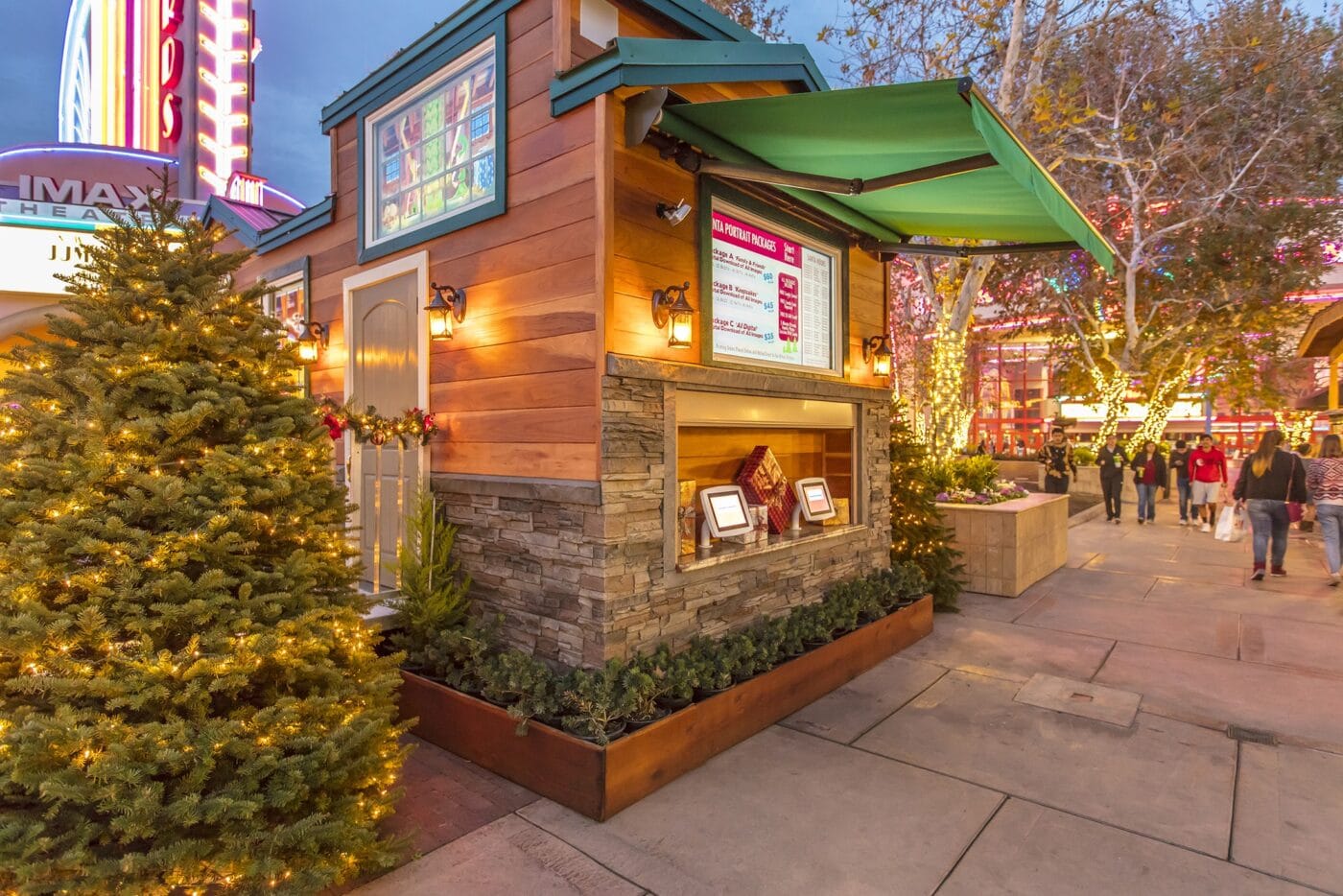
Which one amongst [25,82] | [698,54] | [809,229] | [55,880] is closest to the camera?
[55,880]

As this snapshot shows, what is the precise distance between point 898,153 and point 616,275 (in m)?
1.77

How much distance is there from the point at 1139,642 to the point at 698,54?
18.9 feet

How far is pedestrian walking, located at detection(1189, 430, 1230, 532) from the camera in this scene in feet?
40.7

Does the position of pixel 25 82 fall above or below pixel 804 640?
above

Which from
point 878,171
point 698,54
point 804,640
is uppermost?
point 698,54

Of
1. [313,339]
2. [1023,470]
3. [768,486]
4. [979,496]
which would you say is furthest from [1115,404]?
[313,339]

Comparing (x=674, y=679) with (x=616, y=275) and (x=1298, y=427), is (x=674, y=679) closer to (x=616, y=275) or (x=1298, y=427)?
(x=616, y=275)

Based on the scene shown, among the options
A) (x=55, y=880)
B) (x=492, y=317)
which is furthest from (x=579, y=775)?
(x=492, y=317)

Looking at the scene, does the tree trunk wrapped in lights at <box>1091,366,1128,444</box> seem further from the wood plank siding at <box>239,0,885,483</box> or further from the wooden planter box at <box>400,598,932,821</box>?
the wood plank siding at <box>239,0,885,483</box>

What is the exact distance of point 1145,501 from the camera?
13.5 m

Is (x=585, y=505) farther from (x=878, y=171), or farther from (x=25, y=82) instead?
(x=25, y=82)

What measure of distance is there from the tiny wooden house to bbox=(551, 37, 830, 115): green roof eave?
15 millimetres

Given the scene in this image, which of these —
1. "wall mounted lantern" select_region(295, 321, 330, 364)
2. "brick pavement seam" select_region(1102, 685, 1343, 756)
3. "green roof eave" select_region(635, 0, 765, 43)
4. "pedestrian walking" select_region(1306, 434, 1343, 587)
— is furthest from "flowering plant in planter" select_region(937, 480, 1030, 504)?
"wall mounted lantern" select_region(295, 321, 330, 364)

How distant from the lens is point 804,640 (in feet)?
15.8
